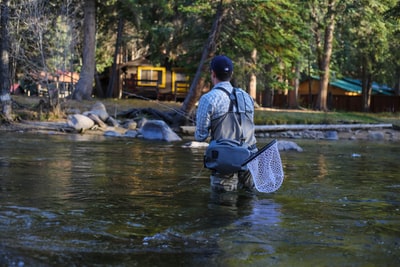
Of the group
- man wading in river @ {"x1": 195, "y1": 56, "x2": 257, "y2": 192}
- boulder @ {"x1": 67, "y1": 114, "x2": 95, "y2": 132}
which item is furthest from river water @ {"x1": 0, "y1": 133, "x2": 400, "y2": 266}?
boulder @ {"x1": 67, "y1": 114, "x2": 95, "y2": 132}

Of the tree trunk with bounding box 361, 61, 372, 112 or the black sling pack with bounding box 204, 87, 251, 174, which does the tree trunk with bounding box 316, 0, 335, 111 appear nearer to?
the tree trunk with bounding box 361, 61, 372, 112

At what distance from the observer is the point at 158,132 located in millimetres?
20266

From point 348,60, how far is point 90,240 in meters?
42.5

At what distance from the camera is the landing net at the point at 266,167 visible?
22.0ft

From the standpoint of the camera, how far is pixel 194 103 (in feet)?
86.1

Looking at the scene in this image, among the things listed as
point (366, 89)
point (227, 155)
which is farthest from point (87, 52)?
point (227, 155)

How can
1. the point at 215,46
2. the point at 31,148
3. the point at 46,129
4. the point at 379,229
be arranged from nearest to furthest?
1. the point at 379,229
2. the point at 31,148
3. the point at 46,129
4. the point at 215,46

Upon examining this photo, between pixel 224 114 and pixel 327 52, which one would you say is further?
pixel 327 52

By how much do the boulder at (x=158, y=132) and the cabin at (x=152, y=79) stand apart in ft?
72.8

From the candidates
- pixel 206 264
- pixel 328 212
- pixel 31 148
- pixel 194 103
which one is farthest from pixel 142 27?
pixel 206 264

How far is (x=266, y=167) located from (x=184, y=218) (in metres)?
1.32

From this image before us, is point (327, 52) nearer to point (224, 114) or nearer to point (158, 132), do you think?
point (158, 132)

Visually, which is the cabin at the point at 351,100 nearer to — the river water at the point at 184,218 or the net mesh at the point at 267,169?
the river water at the point at 184,218

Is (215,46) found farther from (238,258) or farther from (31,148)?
(238,258)
